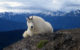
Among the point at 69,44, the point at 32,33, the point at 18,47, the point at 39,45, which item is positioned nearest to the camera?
the point at 69,44

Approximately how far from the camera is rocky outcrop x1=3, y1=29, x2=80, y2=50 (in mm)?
16791

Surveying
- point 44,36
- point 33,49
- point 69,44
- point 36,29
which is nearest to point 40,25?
point 36,29

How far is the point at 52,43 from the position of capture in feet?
57.2

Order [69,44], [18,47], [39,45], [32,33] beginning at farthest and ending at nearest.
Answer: [32,33], [18,47], [39,45], [69,44]

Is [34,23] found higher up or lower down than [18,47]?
higher up

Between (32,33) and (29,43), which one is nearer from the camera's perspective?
(29,43)

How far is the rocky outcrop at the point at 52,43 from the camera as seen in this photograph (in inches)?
661

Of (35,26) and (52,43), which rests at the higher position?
(35,26)

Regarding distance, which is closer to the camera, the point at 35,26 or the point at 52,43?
the point at 52,43

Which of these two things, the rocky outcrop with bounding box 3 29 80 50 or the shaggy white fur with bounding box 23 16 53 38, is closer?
the rocky outcrop with bounding box 3 29 80 50

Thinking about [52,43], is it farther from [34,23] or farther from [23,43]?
[34,23]

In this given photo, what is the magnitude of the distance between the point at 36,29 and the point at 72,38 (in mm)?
5362

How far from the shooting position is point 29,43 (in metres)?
19.0

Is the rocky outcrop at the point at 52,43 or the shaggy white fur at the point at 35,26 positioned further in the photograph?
the shaggy white fur at the point at 35,26
